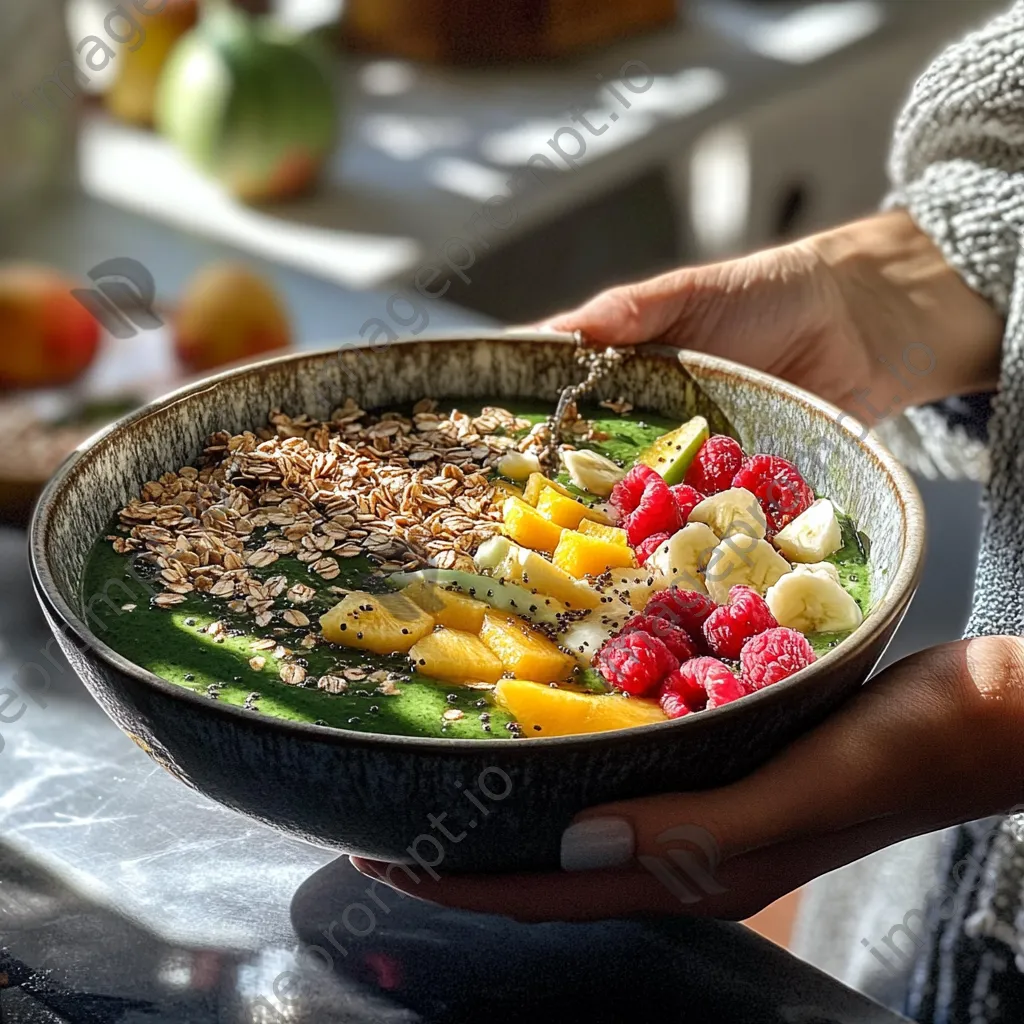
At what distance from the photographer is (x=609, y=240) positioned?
2930 mm

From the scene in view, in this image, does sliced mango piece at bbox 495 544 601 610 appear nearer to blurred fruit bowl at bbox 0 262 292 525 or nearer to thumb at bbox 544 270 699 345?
thumb at bbox 544 270 699 345

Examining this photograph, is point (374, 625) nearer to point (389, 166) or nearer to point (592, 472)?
point (592, 472)

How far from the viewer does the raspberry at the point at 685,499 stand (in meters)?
1.04

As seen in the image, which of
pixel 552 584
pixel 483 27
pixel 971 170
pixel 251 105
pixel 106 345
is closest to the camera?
pixel 552 584

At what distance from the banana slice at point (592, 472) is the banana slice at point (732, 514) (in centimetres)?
9

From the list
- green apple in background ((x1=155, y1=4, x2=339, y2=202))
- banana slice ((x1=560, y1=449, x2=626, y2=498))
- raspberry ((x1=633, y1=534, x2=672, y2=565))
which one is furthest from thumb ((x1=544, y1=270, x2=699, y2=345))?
green apple in background ((x1=155, y1=4, x2=339, y2=202))

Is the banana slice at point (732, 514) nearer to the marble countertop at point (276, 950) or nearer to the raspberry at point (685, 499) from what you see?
the raspberry at point (685, 499)

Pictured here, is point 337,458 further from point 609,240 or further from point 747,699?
point 609,240

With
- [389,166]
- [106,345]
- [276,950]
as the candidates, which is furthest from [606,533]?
[389,166]

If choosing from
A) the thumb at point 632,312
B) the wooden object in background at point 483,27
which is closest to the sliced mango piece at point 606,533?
the thumb at point 632,312

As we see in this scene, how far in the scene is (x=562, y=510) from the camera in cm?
103

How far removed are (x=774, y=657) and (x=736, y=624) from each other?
2.2 inches

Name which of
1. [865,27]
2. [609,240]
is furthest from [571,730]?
[865,27]

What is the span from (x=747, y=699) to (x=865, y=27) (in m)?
2.87
